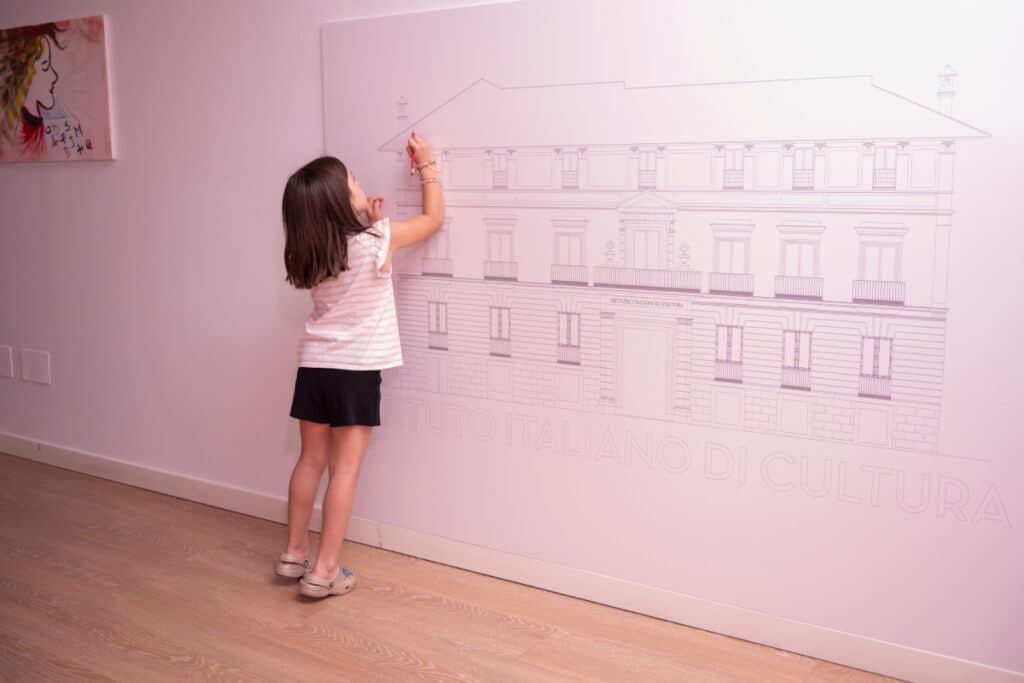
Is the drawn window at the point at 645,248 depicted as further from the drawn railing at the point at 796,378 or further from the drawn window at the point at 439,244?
the drawn window at the point at 439,244

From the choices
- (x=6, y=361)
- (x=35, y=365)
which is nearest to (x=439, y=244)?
(x=35, y=365)

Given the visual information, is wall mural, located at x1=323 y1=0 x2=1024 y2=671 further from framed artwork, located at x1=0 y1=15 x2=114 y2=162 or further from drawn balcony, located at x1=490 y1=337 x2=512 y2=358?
framed artwork, located at x1=0 y1=15 x2=114 y2=162

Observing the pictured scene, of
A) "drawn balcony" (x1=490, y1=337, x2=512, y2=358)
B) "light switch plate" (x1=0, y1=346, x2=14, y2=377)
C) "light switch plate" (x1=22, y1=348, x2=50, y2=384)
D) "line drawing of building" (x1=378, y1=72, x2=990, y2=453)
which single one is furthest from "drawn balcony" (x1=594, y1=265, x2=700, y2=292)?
"light switch plate" (x1=0, y1=346, x2=14, y2=377)

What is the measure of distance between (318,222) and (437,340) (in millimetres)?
490

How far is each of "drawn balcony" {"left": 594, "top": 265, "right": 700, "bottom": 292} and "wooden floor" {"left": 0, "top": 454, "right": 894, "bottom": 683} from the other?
831mm

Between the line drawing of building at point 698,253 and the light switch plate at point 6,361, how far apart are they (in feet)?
6.70

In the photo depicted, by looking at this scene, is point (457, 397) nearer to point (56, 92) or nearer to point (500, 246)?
point (500, 246)

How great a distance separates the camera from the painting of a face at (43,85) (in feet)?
11.2

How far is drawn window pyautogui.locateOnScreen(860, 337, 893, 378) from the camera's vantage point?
200cm

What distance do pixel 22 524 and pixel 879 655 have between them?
8.43 ft

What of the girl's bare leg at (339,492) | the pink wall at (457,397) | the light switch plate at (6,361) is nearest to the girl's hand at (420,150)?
the pink wall at (457,397)

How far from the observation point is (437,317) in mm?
2627

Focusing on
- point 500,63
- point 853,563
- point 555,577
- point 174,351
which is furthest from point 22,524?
point 853,563

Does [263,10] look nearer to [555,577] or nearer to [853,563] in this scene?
[555,577]
